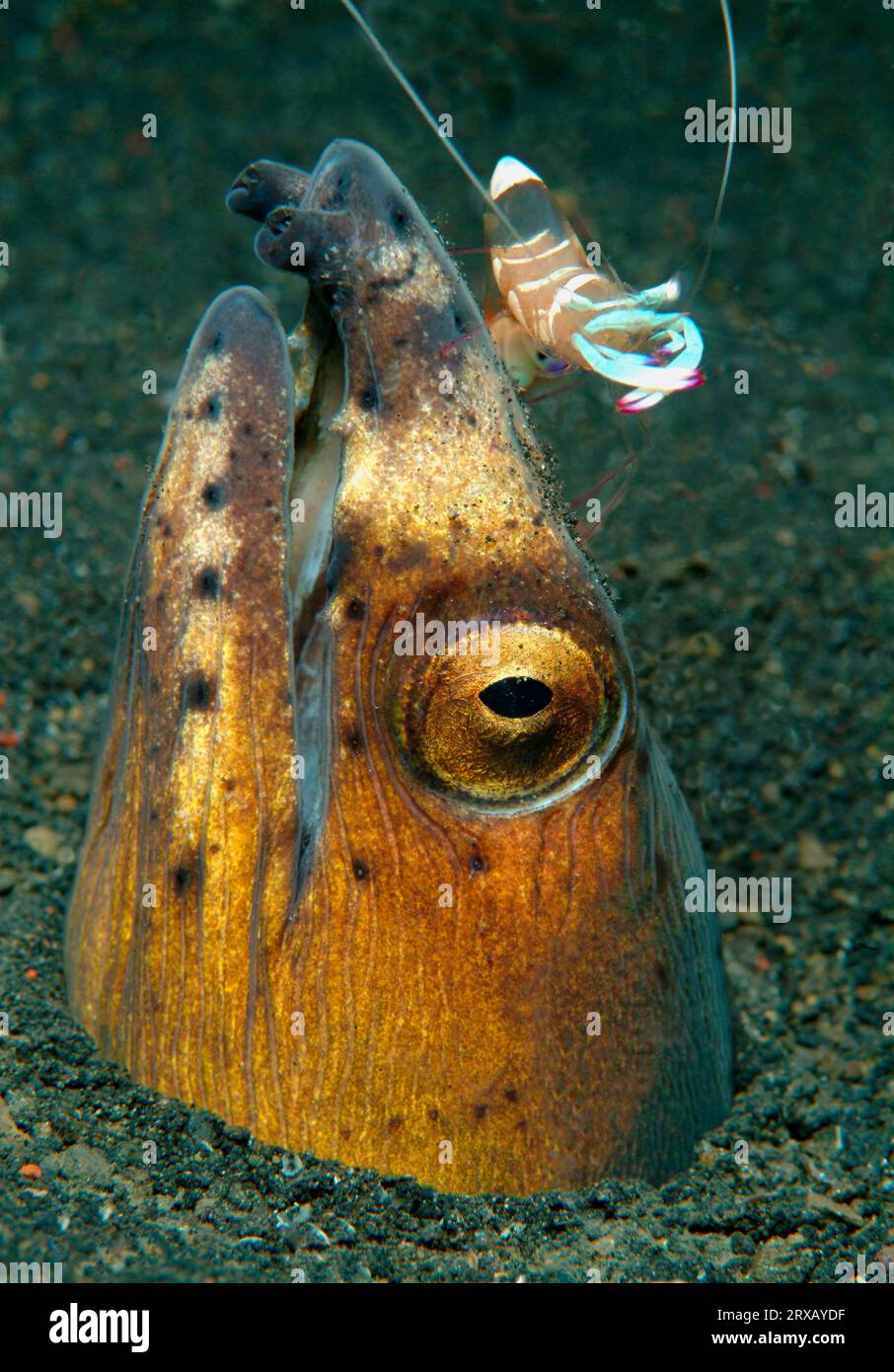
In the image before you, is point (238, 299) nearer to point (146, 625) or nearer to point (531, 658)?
point (146, 625)

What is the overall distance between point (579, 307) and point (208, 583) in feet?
3.03

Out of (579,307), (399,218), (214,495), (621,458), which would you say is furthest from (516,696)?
(621,458)

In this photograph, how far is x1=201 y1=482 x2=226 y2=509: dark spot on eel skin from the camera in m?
1.96

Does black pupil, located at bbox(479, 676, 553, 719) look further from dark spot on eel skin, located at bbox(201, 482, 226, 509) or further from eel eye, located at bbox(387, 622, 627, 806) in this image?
dark spot on eel skin, located at bbox(201, 482, 226, 509)

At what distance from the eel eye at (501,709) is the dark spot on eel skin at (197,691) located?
35 cm

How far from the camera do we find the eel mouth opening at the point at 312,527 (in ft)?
6.55

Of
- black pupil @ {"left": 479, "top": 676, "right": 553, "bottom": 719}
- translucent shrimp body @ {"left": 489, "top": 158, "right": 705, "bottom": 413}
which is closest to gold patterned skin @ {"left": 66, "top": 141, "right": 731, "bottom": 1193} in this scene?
black pupil @ {"left": 479, "top": 676, "right": 553, "bottom": 719}

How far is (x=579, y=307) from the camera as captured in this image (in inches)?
82.7

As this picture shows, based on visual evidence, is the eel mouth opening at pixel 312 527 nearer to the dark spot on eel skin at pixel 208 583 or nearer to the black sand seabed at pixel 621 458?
the dark spot on eel skin at pixel 208 583

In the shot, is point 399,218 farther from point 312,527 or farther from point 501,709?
point 501,709

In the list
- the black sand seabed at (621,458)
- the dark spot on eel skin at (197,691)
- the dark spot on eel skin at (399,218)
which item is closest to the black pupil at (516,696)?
the dark spot on eel skin at (197,691)

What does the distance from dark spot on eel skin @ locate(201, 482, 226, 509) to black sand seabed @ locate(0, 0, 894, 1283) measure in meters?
0.81

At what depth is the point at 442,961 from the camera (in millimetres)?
1979

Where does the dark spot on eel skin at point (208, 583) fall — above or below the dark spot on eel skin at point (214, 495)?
below
